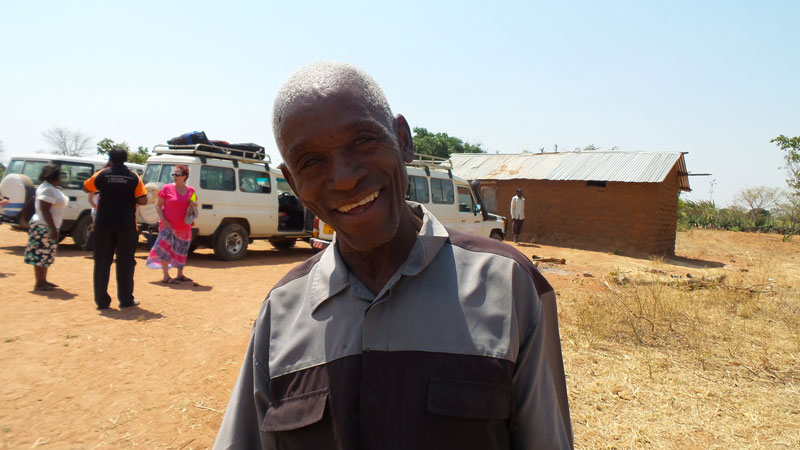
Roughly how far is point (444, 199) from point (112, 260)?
20.8 feet

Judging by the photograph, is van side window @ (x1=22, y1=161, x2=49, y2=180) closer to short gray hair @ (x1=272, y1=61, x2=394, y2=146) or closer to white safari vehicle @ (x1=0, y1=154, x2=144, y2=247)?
white safari vehicle @ (x1=0, y1=154, x2=144, y2=247)

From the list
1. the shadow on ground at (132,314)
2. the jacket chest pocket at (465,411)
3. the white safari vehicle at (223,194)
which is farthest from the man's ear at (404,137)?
the white safari vehicle at (223,194)

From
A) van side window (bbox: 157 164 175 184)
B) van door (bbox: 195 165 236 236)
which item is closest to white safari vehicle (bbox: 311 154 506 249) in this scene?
van door (bbox: 195 165 236 236)

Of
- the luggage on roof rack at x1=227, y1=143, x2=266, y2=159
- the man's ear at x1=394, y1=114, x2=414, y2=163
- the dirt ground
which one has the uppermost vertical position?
the luggage on roof rack at x1=227, y1=143, x2=266, y2=159

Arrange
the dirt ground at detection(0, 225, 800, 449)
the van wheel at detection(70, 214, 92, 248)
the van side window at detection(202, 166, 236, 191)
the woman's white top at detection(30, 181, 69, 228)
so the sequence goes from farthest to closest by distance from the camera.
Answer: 1. the van wheel at detection(70, 214, 92, 248)
2. the van side window at detection(202, 166, 236, 191)
3. the woman's white top at detection(30, 181, 69, 228)
4. the dirt ground at detection(0, 225, 800, 449)

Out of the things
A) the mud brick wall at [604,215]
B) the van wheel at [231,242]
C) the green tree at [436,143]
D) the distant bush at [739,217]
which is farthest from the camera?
the green tree at [436,143]

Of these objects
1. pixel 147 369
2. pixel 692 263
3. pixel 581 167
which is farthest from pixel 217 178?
pixel 692 263

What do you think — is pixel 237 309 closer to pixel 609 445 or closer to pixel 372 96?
pixel 609 445

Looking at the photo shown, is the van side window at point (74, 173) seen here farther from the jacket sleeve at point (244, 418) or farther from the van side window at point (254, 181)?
the jacket sleeve at point (244, 418)

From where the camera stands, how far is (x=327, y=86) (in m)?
1.16

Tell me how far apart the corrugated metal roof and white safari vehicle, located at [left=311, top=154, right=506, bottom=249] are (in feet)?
19.4

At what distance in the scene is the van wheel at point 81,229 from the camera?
9.98 m

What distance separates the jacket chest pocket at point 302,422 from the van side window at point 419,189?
8.51 meters

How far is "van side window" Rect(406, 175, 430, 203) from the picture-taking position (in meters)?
9.65
